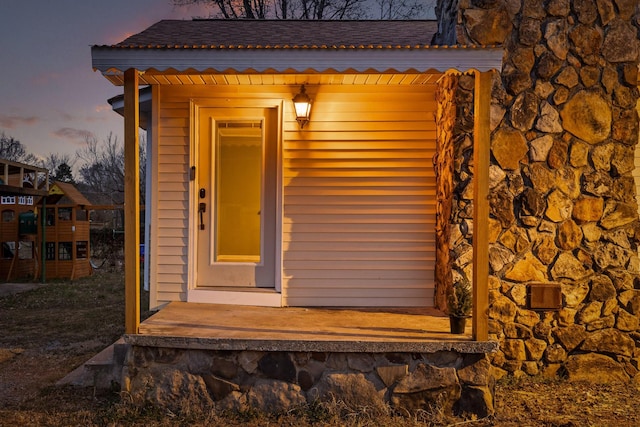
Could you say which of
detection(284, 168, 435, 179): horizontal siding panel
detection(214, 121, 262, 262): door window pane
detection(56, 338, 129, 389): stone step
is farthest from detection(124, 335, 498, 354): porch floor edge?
detection(284, 168, 435, 179): horizontal siding panel

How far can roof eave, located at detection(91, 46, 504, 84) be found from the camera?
3090mm

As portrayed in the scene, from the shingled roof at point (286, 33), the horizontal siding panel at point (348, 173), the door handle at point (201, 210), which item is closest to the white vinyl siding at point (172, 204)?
the door handle at point (201, 210)

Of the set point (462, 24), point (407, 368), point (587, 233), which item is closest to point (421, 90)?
point (462, 24)

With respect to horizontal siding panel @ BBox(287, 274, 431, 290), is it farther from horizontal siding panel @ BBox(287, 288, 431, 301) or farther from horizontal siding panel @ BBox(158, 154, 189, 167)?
horizontal siding panel @ BBox(158, 154, 189, 167)

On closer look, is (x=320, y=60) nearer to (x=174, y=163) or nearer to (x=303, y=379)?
(x=174, y=163)

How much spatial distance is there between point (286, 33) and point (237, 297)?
2.88m

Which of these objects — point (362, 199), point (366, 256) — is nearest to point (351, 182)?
point (362, 199)

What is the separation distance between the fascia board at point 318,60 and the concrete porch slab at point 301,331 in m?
1.80

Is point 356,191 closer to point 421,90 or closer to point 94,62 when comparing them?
point 421,90

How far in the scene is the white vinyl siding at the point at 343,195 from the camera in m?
4.35

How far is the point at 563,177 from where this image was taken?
3.88m

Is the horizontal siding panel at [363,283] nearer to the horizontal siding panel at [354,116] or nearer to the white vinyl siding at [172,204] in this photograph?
the white vinyl siding at [172,204]

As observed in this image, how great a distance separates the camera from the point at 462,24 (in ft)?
12.7

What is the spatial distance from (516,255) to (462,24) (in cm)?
197
